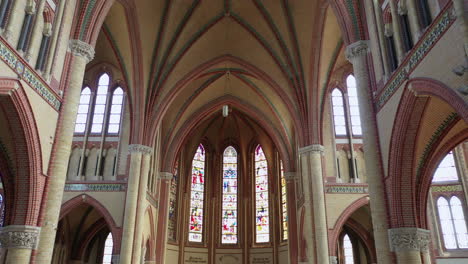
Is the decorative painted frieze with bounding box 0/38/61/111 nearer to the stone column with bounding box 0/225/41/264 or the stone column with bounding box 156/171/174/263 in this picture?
the stone column with bounding box 0/225/41/264

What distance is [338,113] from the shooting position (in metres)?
23.8

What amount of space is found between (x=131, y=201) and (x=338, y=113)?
11.8 metres

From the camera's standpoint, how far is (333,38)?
21.4 m

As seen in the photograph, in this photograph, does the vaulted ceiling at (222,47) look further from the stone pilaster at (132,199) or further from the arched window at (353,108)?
the arched window at (353,108)

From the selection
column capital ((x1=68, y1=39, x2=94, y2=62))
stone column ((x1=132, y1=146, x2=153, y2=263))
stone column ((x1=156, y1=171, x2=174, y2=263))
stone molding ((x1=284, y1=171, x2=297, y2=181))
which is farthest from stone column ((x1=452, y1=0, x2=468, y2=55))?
stone column ((x1=156, y1=171, x2=174, y2=263))

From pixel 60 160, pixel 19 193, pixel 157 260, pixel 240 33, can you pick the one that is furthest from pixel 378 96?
pixel 157 260

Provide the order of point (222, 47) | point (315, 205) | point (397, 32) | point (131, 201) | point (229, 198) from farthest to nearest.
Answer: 1. point (229, 198)
2. point (222, 47)
3. point (131, 201)
4. point (315, 205)
5. point (397, 32)

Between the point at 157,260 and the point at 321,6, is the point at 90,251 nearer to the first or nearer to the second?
the point at 157,260

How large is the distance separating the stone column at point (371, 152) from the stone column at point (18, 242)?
9211mm

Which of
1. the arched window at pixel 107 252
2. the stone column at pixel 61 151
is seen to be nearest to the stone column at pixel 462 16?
the stone column at pixel 61 151

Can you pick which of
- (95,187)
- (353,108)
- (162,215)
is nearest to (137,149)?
(95,187)

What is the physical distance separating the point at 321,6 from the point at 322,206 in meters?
9.17

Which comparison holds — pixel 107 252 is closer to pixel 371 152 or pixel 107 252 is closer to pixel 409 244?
pixel 371 152

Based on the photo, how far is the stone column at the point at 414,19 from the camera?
1083cm
